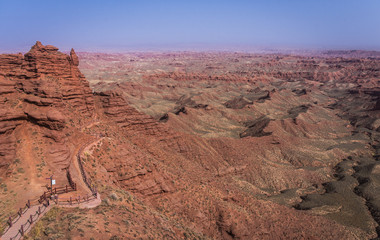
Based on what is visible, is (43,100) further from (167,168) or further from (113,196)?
(167,168)

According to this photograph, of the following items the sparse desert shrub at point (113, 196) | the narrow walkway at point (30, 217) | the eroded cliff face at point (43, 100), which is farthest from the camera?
the eroded cliff face at point (43, 100)

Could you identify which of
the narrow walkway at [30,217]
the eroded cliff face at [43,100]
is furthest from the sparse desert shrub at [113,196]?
the eroded cliff face at [43,100]

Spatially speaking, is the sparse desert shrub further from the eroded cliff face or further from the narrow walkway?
the eroded cliff face

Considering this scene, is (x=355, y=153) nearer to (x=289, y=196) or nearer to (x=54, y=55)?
(x=289, y=196)

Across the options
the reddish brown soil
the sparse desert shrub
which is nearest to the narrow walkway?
the reddish brown soil

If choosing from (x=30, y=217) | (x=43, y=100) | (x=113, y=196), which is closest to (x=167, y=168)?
(x=113, y=196)

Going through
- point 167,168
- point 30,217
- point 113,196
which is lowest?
point 167,168

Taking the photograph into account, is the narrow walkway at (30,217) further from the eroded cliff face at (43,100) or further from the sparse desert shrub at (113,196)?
the eroded cliff face at (43,100)

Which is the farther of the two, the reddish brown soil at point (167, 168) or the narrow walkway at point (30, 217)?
the reddish brown soil at point (167, 168)
